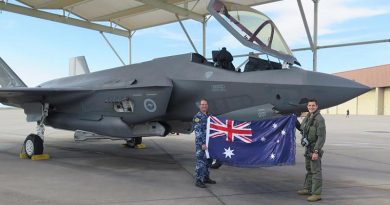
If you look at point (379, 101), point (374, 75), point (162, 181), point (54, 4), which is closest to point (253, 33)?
point (162, 181)

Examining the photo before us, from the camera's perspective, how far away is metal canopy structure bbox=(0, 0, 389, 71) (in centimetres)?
1556

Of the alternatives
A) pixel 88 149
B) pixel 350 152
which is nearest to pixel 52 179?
pixel 88 149

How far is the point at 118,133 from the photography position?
834 centimetres

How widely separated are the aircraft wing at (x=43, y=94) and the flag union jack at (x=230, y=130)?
385cm

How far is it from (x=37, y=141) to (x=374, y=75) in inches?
2929

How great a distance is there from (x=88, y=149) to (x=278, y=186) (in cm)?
707

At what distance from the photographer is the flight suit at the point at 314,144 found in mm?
5555

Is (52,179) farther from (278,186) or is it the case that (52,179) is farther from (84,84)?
(278,186)

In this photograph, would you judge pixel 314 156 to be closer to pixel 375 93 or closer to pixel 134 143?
pixel 134 143

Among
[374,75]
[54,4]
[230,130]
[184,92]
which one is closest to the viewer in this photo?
[230,130]

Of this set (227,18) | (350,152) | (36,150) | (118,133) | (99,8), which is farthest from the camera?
(99,8)

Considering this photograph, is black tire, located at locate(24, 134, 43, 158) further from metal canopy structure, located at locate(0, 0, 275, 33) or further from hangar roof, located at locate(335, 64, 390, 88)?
hangar roof, located at locate(335, 64, 390, 88)

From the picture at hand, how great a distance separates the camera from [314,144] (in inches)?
224

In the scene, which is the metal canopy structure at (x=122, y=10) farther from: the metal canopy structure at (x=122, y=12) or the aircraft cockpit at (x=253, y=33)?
the aircraft cockpit at (x=253, y=33)
